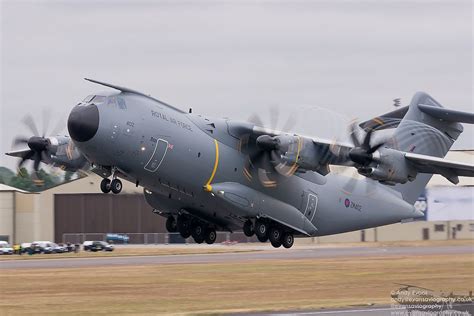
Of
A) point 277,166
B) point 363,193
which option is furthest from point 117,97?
point 363,193

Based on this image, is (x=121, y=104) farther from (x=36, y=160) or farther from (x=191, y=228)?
(x=36, y=160)

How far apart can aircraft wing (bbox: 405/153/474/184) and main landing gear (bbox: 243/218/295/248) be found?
517cm

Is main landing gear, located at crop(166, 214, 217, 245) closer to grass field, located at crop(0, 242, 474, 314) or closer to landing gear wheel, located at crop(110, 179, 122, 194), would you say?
grass field, located at crop(0, 242, 474, 314)

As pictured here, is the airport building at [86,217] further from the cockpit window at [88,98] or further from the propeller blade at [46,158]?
the cockpit window at [88,98]

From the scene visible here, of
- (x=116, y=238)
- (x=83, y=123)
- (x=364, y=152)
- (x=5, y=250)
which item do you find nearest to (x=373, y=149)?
(x=364, y=152)

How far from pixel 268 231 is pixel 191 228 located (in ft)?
9.90

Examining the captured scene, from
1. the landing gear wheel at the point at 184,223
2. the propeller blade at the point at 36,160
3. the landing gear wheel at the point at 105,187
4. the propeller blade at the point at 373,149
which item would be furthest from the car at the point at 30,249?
the propeller blade at the point at 373,149

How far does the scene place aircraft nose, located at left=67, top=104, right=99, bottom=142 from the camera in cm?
2678

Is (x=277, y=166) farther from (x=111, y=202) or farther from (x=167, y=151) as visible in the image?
(x=111, y=202)

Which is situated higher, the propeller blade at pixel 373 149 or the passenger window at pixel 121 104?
the passenger window at pixel 121 104

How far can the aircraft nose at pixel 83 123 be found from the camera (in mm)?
26781

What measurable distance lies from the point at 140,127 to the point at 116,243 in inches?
1564

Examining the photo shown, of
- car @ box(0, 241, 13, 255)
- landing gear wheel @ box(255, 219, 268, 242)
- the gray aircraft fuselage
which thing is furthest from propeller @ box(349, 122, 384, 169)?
car @ box(0, 241, 13, 255)

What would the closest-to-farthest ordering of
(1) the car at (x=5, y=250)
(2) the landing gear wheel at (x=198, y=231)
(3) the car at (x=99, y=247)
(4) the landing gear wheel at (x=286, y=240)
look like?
(4) the landing gear wheel at (x=286, y=240) → (2) the landing gear wheel at (x=198, y=231) → (3) the car at (x=99, y=247) → (1) the car at (x=5, y=250)
